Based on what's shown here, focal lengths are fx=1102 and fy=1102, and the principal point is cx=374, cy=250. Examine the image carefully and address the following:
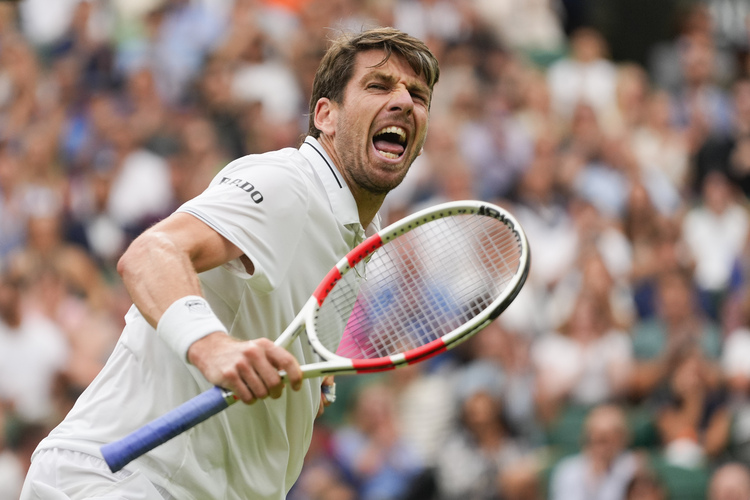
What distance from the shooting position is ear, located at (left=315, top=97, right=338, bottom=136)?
3539 mm

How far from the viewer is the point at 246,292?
10.4ft

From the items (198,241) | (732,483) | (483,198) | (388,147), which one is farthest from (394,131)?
(483,198)

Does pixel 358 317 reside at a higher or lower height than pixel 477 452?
higher

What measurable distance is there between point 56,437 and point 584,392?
16.3 ft

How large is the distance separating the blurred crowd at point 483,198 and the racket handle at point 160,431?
3.17 meters

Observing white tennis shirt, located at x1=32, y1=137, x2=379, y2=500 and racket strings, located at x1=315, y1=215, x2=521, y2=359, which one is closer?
white tennis shirt, located at x1=32, y1=137, x2=379, y2=500

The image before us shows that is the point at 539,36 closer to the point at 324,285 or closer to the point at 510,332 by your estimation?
the point at 510,332

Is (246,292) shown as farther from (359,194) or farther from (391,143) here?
(391,143)

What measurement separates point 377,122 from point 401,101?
99 mm

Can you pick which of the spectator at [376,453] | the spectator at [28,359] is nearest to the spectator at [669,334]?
the spectator at [376,453]

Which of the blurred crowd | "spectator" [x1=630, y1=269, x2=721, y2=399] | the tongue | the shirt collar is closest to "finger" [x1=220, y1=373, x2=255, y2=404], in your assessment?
the shirt collar

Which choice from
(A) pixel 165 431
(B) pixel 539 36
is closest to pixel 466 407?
(A) pixel 165 431

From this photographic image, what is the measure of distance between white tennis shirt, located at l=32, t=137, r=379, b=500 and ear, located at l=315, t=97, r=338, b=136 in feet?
0.61

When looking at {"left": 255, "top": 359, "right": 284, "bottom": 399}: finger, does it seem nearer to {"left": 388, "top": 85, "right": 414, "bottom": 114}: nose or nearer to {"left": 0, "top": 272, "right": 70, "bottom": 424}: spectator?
{"left": 388, "top": 85, "right": 414, "bottom": 114}: nose
